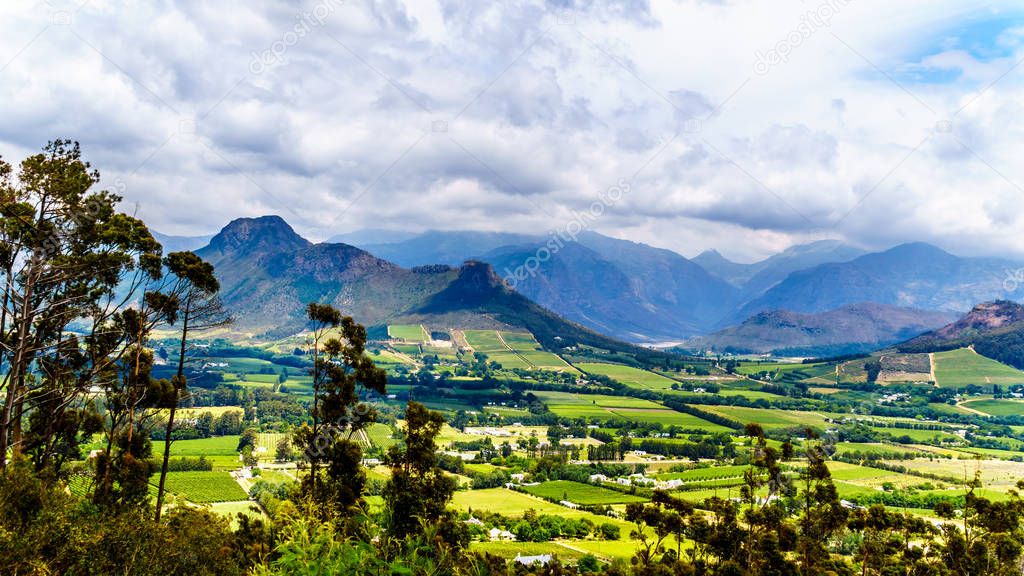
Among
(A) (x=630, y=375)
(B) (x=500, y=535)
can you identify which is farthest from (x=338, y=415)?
(A) (x=630, y=375)

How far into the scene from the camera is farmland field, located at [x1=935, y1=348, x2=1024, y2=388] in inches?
6043

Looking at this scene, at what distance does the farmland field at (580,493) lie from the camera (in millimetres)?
66625

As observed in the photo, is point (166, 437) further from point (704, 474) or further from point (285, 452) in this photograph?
point (704, 474)

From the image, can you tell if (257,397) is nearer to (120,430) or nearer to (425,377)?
(425,377)

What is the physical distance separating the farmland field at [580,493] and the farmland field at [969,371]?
128m

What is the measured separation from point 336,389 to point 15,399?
354 inches

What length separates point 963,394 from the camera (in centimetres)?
14738

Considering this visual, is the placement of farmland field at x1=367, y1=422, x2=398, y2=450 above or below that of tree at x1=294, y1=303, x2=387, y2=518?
below

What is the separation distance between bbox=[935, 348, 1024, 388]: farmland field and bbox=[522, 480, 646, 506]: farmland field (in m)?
128

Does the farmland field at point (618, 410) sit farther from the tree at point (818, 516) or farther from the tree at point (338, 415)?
the tree at point (338, 415)

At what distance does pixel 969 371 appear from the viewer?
16150 cm

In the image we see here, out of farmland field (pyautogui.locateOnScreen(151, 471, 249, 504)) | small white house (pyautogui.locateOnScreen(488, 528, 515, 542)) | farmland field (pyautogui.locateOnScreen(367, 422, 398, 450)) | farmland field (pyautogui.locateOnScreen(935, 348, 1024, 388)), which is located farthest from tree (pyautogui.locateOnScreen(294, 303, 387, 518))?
farmland field (pyautogui.locateOnScreen(935, 348, 1024, 388))

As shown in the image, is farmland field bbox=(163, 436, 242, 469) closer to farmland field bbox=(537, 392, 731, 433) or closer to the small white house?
the small white house

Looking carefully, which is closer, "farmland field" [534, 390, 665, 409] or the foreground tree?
the foreground tree
